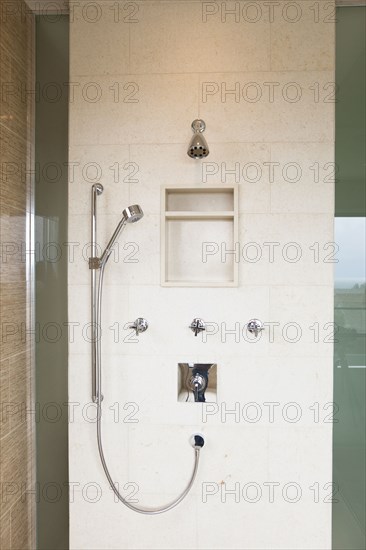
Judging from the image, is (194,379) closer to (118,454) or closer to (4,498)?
(118,454)

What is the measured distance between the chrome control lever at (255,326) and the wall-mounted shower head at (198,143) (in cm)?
65

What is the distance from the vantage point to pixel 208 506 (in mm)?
1597

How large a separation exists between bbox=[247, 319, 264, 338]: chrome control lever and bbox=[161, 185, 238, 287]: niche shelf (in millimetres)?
186

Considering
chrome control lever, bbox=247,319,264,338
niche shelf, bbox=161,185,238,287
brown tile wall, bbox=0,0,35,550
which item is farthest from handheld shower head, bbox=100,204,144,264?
chrome control lever, bbox=247,319,264,338

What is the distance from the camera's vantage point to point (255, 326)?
155cm

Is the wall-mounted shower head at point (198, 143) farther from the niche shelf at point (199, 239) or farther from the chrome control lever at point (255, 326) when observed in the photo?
the chrome control lever at point (255, 326)

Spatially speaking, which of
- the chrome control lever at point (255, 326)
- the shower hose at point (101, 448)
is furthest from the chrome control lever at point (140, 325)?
the chrome control lever at point (255, 326)

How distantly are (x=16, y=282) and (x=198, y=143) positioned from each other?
0.88m

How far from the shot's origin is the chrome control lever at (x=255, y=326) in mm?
1547

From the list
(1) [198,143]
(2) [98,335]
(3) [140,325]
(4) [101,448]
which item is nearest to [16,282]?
(2) [98,335]

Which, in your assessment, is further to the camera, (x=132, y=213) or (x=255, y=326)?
(x=255, y=326)

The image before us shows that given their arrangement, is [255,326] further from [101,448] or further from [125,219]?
[101,448]

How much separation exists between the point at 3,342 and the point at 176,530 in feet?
3.26

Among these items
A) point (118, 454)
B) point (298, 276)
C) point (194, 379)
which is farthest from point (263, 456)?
point (298, 276)
